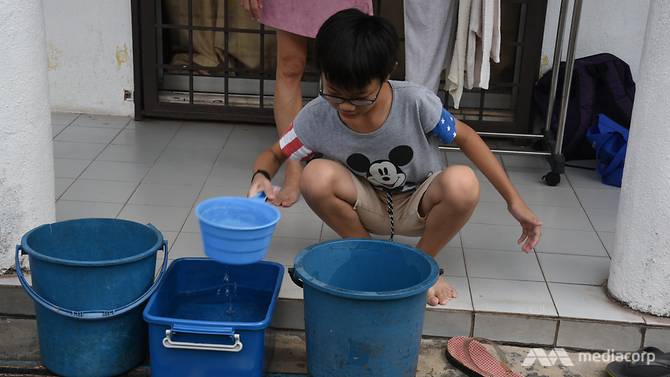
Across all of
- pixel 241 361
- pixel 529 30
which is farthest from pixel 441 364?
pixel 529 30

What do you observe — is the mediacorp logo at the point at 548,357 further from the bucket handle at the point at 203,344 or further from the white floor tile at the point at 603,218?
the bucket handle at the point at 203,344

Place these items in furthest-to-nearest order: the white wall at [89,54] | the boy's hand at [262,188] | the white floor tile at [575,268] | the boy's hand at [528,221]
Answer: the white wall at [89,54]
the white floor tile at [575,268]
the boy's hand at [528,221]
the boy's hand at [262,188]

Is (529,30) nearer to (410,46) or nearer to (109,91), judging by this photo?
(410,46)

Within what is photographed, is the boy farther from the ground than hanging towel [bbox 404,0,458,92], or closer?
closer

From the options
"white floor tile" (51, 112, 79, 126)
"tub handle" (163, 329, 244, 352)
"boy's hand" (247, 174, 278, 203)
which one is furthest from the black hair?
"white floor tile" (51, 112, 79, 126)

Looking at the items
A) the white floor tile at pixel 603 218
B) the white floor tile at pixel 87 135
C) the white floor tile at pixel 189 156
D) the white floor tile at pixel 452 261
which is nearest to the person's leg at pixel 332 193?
the white floor tile at pixel 452 261

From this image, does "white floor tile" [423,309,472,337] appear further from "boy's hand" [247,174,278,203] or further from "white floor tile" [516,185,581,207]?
"white floor tile" [516,185,581,207]

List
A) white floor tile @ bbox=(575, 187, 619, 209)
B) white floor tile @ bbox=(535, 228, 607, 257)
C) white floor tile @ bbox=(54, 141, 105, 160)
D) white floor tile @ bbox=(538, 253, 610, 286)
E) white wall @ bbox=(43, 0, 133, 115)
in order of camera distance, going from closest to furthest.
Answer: white floor tile @ bbox=(538, 253, 610, 286), white floor tile @ bbox=(535, 228, 607, 257), white floor tile @ bbox=(575, 187, 619, 209), white floor tile @ bbox=(54, 141, 105, 160), white wall @ bbox=(43, 0, 133, 115)

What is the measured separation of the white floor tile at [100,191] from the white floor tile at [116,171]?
58 millimetres

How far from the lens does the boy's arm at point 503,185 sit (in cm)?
286

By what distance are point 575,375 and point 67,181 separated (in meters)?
2.49

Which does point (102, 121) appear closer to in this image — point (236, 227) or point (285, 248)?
point (285, 248)

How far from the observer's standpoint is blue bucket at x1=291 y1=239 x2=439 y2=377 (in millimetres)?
2535

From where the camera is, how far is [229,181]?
4164mm
